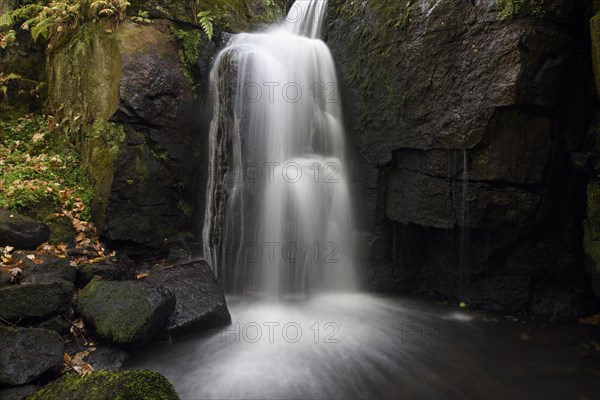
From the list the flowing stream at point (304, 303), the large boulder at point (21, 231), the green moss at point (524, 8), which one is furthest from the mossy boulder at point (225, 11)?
the green moss at point (524, 8)

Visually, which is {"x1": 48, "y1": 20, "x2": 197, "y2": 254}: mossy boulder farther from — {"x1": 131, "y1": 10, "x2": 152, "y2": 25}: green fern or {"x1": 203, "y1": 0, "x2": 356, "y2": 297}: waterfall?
{"x1": 203, "y1": 0, "x2": 356, "y2": 297}: waterfall

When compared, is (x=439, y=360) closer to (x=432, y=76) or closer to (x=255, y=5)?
(x=432, y=76)

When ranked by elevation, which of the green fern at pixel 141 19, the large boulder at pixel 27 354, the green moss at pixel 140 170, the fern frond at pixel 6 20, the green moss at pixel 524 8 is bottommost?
the large boulder at pixel 27 354

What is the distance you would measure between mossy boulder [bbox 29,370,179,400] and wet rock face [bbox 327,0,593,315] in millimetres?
4816

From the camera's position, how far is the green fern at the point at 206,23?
7793 millimetres

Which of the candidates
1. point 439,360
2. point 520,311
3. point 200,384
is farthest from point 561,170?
point 200,384

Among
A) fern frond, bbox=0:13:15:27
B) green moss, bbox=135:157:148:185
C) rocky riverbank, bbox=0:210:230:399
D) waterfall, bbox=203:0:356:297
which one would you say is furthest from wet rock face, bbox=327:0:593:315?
fern frond, bbox=0:13:15:27

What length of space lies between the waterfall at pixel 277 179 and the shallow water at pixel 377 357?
0.89 m

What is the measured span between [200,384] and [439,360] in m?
2.90

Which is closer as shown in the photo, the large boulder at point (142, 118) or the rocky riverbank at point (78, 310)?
the rocky riverbank at point (78, 310)

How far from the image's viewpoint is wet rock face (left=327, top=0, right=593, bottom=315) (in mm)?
5281

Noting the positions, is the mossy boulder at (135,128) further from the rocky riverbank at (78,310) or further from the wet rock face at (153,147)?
the rocky riverbank at (78,310)

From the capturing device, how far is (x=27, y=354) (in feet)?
11.9

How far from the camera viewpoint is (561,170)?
19.1ft
